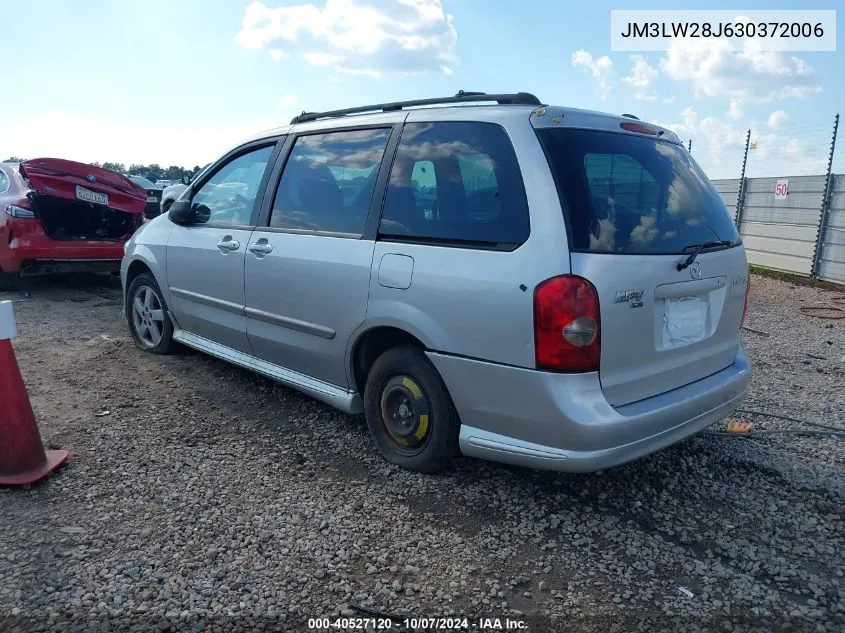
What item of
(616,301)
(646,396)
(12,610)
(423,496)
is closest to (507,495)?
(423,496)

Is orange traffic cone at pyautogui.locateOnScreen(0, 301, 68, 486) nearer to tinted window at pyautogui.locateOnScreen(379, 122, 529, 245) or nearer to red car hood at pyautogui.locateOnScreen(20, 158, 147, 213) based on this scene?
tinted window at pyautogui.locateOnScreen(379, 122, 529, 245)

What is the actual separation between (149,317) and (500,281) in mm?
3629

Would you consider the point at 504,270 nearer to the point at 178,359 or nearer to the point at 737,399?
the point at 737,399

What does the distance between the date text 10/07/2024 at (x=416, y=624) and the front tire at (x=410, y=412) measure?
98 cm

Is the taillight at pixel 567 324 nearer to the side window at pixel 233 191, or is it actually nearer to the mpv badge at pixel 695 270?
the mpv badge at pixel 695 270

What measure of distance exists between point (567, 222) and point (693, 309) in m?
0.83

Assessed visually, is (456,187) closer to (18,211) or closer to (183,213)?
(183,213)

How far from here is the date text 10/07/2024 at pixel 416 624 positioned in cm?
229

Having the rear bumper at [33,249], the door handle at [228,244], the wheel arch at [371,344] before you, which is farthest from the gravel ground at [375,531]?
the rear bumper at [33,249]

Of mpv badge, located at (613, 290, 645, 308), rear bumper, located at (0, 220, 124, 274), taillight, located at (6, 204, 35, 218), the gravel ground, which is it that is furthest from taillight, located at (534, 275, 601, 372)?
taillight, located at (6, 204, 35, 218)

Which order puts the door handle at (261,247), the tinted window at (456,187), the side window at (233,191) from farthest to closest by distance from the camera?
1. the side window at (233,191)
2. the door handle at (261,247)
3. the tinted window at (456,187)

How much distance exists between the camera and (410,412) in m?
3.31

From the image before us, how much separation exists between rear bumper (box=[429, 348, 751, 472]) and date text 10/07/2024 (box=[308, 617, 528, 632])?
692 millimetres

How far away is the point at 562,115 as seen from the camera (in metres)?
2.96
